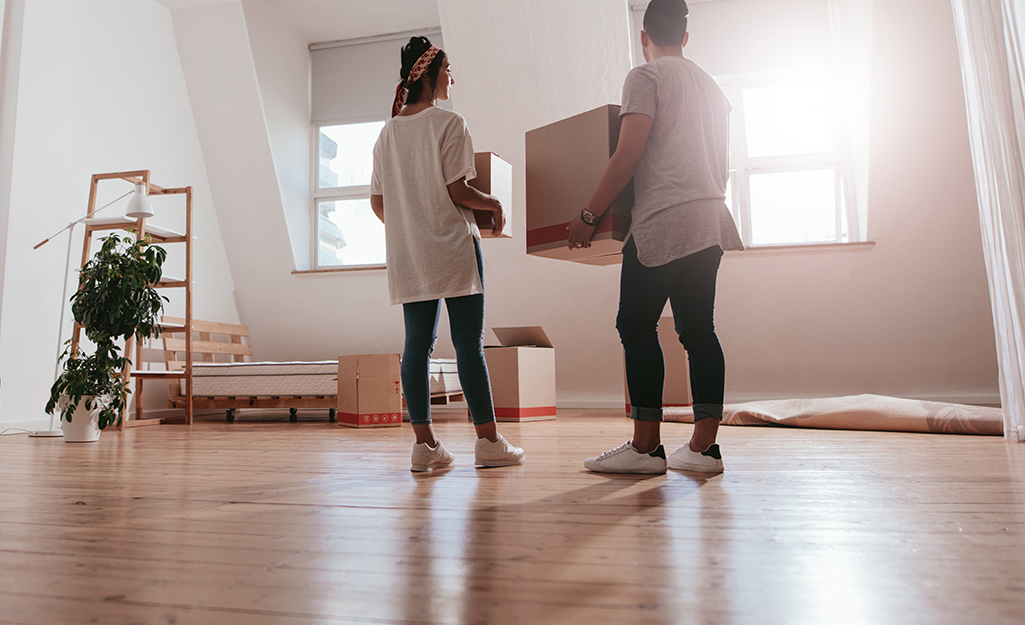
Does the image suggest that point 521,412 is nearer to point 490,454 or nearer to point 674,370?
point 674,370

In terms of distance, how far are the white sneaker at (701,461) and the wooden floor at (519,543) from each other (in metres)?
0.04

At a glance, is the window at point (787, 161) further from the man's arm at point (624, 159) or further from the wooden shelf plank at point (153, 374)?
the wooden shelf plank at point (153, 374)

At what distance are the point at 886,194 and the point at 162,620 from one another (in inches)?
158

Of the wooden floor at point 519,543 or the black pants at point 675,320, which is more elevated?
the black pants at point 675,320

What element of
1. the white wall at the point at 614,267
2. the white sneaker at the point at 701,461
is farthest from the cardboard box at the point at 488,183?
the white wall at the point at 614,267

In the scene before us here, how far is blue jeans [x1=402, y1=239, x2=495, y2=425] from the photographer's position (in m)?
1.60

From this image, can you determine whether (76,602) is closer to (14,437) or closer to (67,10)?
(14,437)

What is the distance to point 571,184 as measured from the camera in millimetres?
1679

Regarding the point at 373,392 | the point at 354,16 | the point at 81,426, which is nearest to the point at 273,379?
the point at 373,392

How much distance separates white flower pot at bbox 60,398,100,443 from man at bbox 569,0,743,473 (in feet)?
7.12

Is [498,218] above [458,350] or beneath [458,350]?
above

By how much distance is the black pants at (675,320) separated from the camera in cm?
147

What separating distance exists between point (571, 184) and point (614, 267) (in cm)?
246

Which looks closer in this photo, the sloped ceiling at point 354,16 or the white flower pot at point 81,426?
the white flower pot at point 81,426
